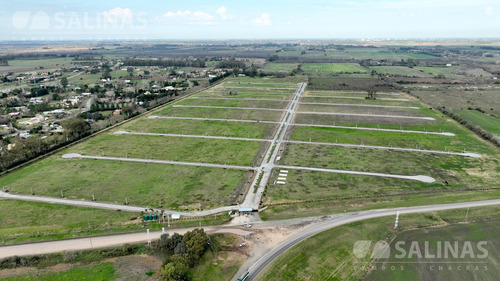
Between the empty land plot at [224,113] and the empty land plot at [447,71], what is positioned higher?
the empty land plot at [447,71]

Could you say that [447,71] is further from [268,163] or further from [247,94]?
[268,163]

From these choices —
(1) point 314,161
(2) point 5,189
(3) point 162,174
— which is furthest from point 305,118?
(2) point 5,189

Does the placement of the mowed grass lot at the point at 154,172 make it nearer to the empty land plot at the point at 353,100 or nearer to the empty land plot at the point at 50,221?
the empty land plot at the point at 50,221

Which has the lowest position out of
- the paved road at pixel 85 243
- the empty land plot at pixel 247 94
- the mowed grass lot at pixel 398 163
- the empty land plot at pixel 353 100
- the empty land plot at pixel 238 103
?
the paved road at pixel 85 243

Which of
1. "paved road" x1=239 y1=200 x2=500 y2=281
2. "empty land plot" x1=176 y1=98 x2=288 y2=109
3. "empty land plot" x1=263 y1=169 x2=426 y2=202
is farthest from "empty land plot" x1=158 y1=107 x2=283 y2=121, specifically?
"paved road" x1=239 y1=200 x2=500 y2=281

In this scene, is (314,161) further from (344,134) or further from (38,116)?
(38,116)

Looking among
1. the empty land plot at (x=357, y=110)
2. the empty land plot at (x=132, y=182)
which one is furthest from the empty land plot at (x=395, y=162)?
the empty land plot at (x=357, y=110)

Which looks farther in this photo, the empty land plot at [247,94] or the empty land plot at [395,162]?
the empty land plot at [247,94]
